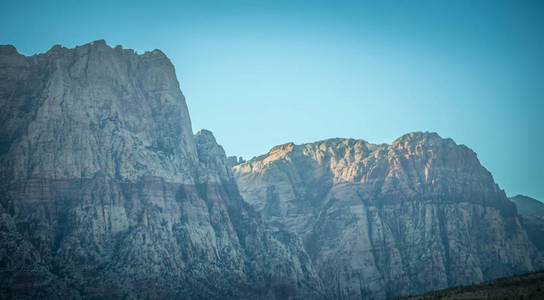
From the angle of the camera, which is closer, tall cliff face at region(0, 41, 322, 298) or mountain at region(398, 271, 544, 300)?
mountain at region(398, 271, 544, 300)

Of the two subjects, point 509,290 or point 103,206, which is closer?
point 509,290

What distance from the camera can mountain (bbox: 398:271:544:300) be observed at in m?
70.7

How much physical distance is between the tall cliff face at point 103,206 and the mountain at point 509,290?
296ft

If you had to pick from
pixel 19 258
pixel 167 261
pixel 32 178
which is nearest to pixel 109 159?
pixel 32 178

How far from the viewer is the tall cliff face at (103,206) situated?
143m

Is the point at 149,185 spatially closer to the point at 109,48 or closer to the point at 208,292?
the point at 208,292

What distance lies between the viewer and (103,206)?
A: 530 feet

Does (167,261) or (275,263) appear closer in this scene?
(167,261)

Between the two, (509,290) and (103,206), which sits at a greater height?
(103,206)

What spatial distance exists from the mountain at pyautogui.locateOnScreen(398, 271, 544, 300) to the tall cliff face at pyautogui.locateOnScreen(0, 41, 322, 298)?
296ft

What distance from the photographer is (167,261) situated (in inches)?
6378

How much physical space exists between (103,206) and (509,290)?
11684 cm

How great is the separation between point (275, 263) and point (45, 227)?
245 feet

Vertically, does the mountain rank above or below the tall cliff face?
below
